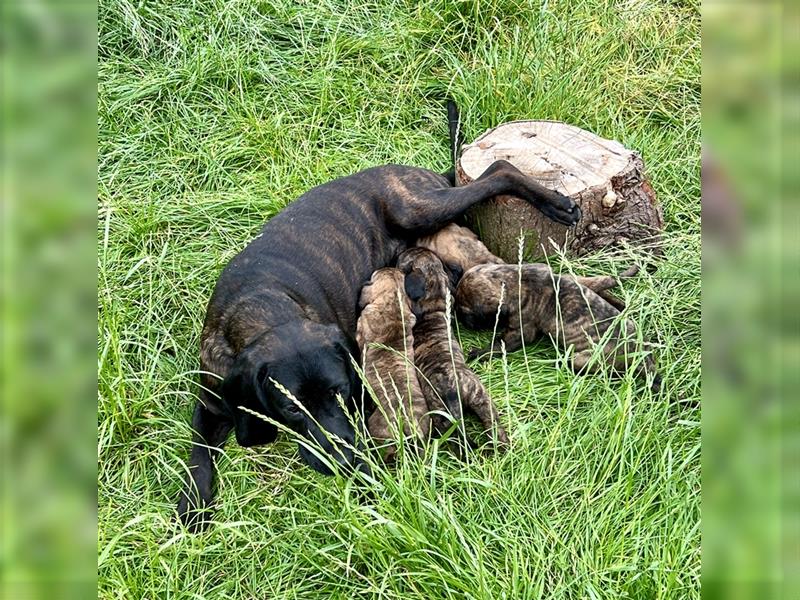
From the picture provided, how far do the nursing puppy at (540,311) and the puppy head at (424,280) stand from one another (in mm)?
158

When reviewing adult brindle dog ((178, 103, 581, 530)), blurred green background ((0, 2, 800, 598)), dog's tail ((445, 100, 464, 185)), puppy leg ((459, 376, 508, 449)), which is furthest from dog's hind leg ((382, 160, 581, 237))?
blurred green background ((0, 2, 800, 598))

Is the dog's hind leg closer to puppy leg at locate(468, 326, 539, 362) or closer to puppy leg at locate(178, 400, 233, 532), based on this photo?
puppy leg at locate(468, 326, 539, 362)

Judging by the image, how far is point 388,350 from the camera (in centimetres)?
368

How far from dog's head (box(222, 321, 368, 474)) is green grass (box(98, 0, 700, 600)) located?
20 centimetres

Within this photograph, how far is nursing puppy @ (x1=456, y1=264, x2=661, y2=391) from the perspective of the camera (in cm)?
374

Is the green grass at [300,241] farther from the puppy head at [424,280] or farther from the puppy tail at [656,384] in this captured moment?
the puppy head at [424,280]

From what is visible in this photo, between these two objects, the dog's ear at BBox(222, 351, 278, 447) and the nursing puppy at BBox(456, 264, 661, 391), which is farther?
the nursing puppy at BBox(456, 264, 661, 391)

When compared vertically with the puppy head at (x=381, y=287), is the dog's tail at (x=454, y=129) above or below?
above

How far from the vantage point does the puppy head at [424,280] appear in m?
4.11

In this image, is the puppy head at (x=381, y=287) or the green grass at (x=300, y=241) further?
the puppy head at (x=381, y=287)

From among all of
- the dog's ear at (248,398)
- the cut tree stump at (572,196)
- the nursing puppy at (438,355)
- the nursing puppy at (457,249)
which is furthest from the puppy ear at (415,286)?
the dog's ear at (248,398)

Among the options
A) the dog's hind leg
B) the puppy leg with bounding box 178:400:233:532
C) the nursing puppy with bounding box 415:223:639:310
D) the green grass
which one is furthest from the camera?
the nursing puppy with bounding box 415:223:639:310
